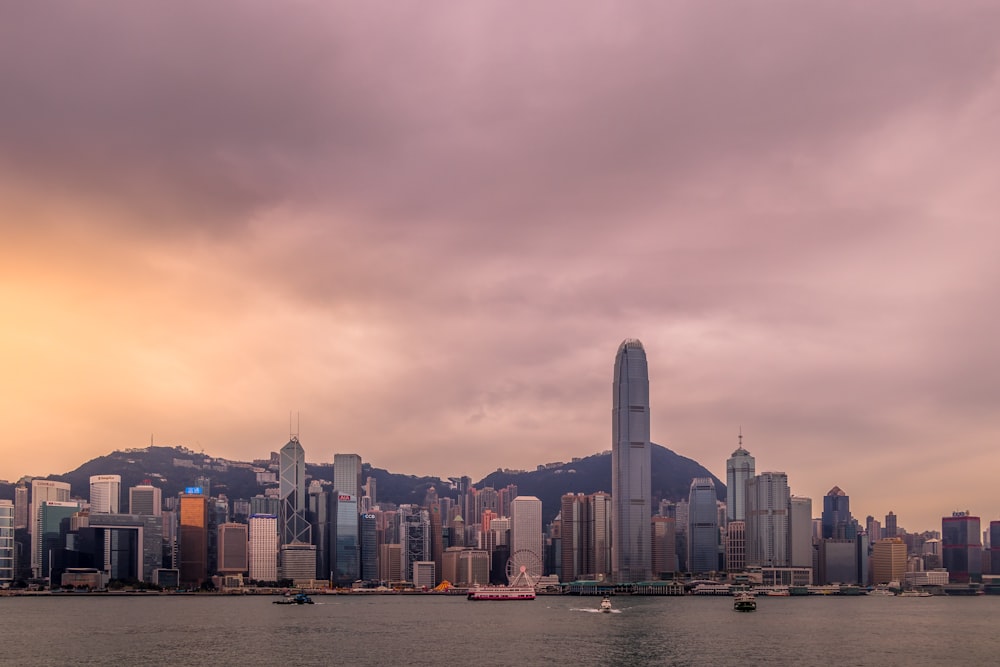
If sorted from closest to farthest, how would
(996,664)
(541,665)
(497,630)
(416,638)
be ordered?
(541,665), (996,664), (416,638), (497,630)

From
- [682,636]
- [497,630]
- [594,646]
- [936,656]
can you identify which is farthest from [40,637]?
[936,656]

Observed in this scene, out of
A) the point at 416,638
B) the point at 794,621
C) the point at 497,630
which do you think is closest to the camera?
the point at 416,638

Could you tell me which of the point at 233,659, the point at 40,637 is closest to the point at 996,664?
the point at 233,659

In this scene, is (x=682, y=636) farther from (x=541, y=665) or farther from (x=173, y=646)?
(x=173, y=646)

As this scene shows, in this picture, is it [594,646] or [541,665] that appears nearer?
[541,665]

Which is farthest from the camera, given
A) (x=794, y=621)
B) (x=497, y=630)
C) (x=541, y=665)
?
(x=794, y=621)

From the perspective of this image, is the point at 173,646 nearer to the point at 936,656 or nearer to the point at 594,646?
the point at 594,646

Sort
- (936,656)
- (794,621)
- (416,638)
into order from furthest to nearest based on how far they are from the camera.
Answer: (794,621) → (416,638) → (936,656)

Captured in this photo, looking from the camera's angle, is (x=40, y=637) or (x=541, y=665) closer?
(x=541, y=665)

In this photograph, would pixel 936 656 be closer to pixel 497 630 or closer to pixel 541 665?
pixel 541 665
